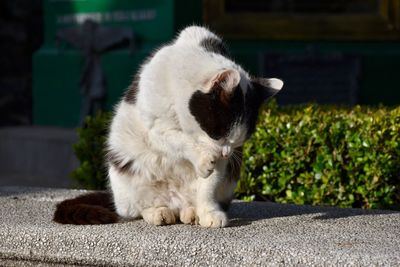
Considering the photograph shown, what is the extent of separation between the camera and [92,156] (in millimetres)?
6516

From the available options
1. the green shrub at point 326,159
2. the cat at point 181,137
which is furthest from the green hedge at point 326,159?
the cat at point 181,137

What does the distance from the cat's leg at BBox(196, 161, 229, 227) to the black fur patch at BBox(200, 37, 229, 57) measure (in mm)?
583

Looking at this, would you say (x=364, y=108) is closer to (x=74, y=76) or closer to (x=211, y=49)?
(x=211, y=49)

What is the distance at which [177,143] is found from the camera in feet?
13.3

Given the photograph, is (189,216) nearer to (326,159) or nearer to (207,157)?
(207,157)

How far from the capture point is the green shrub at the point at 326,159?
5484mm

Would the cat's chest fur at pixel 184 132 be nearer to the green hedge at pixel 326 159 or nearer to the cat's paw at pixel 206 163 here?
the cat's paw at pixel 206 163

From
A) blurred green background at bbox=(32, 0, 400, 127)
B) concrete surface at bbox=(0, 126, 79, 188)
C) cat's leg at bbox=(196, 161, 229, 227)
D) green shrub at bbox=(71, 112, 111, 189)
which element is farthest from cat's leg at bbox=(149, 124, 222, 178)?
blurred green background at bbox=(32, 0, 400, 127)

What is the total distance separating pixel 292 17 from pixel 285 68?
56 cm

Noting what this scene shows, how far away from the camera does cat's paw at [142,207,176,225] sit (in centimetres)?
425

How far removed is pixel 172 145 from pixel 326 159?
1.74 metres

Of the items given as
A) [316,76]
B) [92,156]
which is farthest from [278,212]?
[316,76]

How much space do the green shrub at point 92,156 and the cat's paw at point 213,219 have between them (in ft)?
7.70

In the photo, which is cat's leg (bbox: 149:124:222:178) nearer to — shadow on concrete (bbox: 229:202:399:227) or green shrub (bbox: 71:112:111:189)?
shadow on concrete (bbox: 229:202:399:227)
